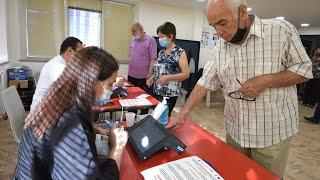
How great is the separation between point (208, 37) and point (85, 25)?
116 inches

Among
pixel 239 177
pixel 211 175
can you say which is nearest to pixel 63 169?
pixel 211 175

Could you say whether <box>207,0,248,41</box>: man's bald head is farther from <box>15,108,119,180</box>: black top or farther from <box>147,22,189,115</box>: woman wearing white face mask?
<box>147,22,189,115</box>: woman wearing white face mask

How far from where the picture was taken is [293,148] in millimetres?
3164

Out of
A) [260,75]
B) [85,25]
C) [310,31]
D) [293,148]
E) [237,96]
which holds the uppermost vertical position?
[310,31]

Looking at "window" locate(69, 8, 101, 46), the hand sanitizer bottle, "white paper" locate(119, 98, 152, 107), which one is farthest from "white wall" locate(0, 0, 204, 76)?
the hand sanitizer bottle

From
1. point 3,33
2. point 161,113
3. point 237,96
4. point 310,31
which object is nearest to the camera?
point 237,96

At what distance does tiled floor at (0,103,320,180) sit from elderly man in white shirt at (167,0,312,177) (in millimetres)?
1480

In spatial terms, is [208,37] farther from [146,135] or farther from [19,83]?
[146,135]

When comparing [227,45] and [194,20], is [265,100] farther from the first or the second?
[194,20]

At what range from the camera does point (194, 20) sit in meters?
5.78

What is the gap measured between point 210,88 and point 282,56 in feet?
1.47

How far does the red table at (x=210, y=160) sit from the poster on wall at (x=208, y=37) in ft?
16.1

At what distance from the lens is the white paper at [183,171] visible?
916 millimetres

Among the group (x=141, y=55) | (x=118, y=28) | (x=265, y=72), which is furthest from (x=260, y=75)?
(x=118, y=28)
